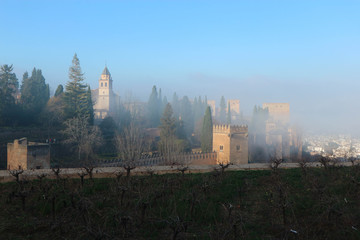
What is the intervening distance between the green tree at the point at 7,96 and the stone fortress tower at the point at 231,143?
1976 cm

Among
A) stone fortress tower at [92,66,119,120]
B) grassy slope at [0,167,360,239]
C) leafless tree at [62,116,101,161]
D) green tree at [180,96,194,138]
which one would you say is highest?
stone fortress tower at [92,66,119,120]

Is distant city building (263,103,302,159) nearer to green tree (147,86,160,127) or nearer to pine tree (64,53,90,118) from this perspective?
green tree (147,86,160,127)

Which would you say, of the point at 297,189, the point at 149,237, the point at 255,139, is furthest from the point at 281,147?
the point at 149,237

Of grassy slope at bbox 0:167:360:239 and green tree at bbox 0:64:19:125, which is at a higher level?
green tree at bbox 0:64:19:125

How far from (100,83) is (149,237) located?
59331 millimetres

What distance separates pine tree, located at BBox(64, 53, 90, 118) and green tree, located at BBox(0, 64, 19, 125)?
4.98m

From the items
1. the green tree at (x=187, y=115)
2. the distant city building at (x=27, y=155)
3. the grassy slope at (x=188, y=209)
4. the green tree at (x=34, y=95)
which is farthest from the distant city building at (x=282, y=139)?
the grassy slope at (x=188, y=209)

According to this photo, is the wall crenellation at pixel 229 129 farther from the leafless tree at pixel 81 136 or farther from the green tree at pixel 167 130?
A: the leafless tree at pixel 81 136

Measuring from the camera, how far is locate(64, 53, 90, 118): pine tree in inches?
1147

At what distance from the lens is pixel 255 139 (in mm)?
40625

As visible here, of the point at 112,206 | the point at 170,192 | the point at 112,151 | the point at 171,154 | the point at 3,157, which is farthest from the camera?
the point at 112,151

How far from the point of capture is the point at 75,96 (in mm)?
29938

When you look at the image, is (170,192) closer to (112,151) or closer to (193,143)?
(112,151)

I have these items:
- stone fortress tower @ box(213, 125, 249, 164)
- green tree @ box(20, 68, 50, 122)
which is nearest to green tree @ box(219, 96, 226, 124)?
stone fortress tower @ box(213, 125, 249, 164)
